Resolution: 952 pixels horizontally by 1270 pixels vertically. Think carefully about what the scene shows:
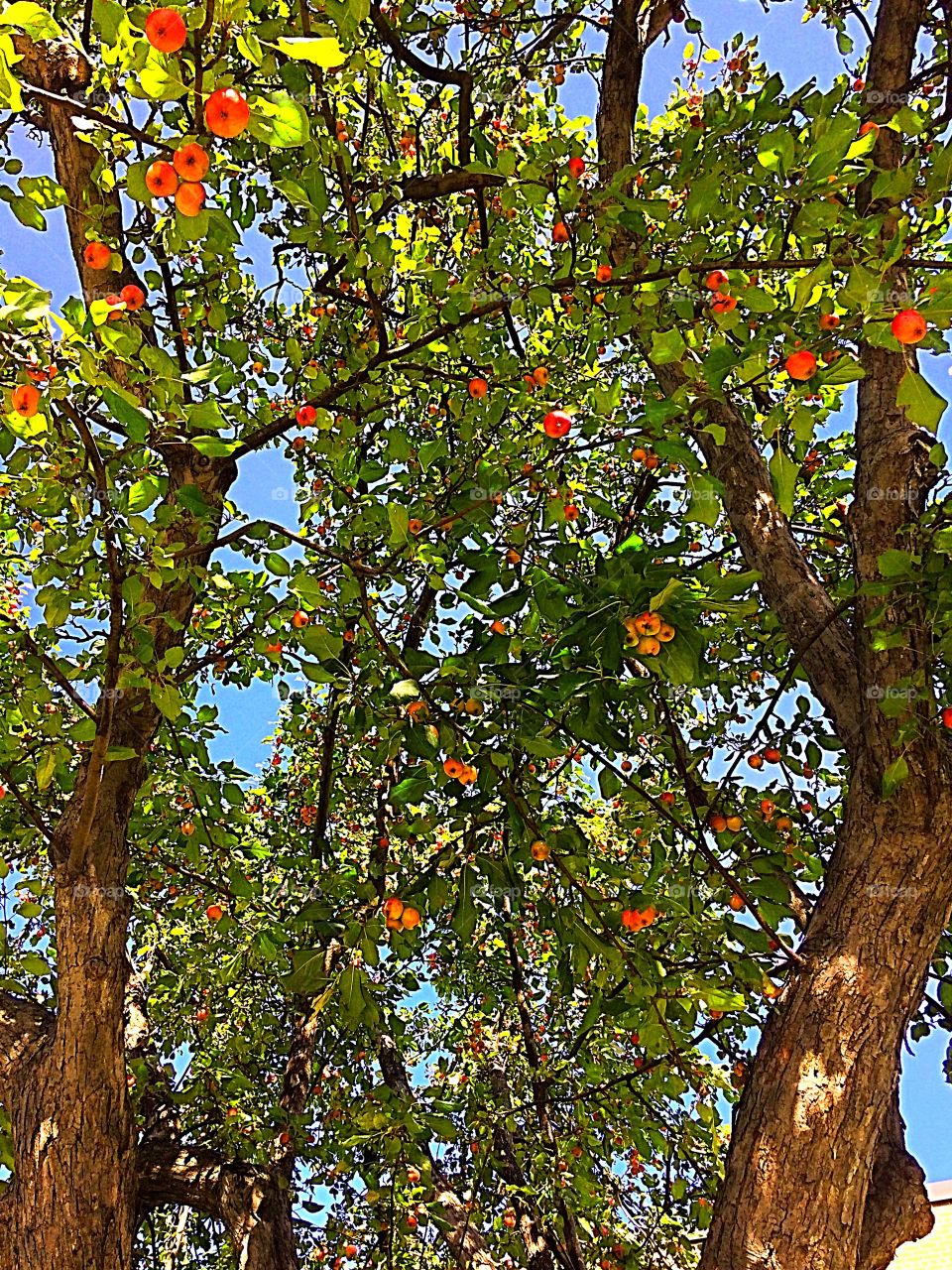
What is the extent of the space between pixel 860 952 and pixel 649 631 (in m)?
0.98

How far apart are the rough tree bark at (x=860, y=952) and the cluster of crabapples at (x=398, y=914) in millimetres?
918

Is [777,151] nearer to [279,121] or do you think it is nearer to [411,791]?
[279,121]

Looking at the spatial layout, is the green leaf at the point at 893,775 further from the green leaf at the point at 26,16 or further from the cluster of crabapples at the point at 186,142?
the green leaf at the point at 26,16

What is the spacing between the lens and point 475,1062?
5383 mm

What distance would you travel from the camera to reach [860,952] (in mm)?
2164

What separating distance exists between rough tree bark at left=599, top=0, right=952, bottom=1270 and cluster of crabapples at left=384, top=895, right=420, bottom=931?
918 mm

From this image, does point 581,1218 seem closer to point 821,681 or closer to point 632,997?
point 632,997

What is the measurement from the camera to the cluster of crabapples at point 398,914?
2328mm

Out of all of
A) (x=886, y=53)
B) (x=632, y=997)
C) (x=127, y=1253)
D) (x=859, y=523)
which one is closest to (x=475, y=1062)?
(x=127, y=1253)

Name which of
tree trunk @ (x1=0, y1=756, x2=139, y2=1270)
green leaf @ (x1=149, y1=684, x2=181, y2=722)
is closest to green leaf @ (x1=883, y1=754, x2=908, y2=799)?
green leaf @ (x1=149, y1=684, x2=181, y2=722)

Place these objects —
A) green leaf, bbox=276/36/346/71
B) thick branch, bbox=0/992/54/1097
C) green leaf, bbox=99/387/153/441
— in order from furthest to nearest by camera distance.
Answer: thick branch, bbox=0/992/54/1097, green leaf, bbox=99/387/153/441, green leaf, bbox=276/36/346/71

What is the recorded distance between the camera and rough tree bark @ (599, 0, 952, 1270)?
195 cm

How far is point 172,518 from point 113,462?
27 centimetres

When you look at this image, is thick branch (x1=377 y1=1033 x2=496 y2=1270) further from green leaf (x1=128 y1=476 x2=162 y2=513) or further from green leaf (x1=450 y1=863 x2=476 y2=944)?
green leaf (x1=128 y1=476 x2=162 y2=513)
